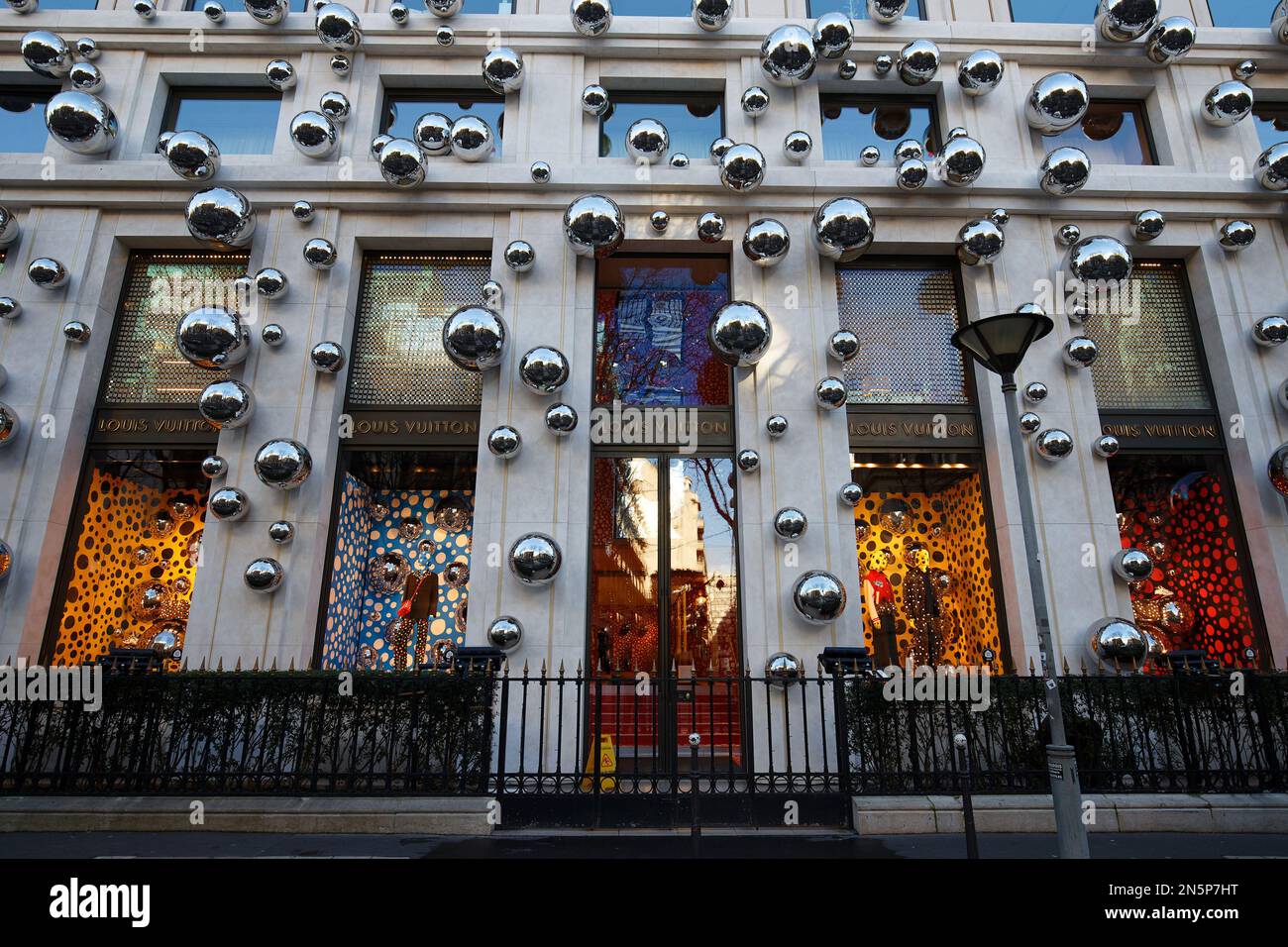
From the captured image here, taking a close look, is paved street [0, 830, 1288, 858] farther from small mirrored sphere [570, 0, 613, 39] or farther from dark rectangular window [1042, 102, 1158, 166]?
small mirrored sphere [570, 0, 613, 39]

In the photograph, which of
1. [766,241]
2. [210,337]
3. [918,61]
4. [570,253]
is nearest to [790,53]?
[918,61]

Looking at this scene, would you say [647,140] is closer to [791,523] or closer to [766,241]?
[766,241]

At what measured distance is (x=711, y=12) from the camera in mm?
11602

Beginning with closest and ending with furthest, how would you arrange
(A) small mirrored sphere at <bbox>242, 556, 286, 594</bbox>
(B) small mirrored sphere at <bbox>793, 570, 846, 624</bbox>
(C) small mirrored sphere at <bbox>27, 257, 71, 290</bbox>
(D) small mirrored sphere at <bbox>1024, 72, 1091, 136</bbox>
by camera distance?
(B) small mirrored sphere at <bbox>793, 570, 846, 624</bbox>
(A) small mirrored sphere at <bbox>242, 556, 286, 594</bbox>
(C) small mirrored sphere at <bbox>27, 257, 71, 290</bbox>
(D) small mirrored sphere at <bbox>1024, 72, 1091, 136</bbox>

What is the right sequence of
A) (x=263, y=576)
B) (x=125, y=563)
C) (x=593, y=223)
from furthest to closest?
(x=125, y=563)
(x=593, y=223)
(x=263, y=576)

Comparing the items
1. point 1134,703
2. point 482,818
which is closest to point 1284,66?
point 1134,703

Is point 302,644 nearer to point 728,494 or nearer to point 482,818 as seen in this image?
point 482,818

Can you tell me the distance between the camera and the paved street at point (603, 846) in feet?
19.7

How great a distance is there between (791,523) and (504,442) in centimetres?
430

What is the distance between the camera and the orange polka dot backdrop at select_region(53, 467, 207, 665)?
1031 centimetres

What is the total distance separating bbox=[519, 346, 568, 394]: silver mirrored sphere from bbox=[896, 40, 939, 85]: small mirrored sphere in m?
7.65

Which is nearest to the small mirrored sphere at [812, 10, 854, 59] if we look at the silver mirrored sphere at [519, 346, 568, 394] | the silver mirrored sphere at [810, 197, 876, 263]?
the silver mirrored sphere at [810, 197, 876, 263]

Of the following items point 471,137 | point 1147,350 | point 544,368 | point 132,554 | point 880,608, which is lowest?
point 880,608

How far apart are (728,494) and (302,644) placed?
6573 mm
